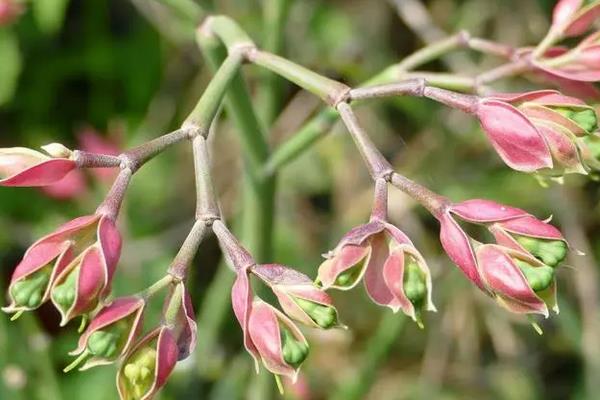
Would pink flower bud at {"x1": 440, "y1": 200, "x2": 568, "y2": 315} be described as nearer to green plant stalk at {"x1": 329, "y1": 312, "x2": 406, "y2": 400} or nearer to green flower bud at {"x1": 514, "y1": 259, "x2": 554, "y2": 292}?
green flower bud at {"x1": 514, "y1": 259, "x2": 554, "y2": 292}

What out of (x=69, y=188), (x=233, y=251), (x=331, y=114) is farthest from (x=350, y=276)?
(x=69, y=188)

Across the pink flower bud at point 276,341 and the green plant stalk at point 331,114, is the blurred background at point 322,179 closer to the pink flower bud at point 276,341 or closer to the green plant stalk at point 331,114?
the green plant stalk at point 331,114

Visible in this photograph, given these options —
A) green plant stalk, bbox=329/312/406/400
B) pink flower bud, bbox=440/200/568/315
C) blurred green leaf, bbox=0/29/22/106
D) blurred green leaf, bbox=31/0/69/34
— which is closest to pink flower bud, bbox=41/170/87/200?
blurred green leaf, bbox=0/29/22/106

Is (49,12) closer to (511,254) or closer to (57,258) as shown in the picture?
(57,258)

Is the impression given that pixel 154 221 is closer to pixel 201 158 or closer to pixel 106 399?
pixel 106 399

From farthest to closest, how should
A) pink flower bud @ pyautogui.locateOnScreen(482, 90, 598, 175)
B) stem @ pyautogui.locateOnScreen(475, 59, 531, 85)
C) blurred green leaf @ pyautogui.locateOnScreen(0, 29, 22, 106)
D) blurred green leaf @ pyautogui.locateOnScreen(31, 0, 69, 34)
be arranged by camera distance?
blurred green leaf @ pyautogui.locateOnScreen(0, 29, 22, 106) → blurred green leaf @ pyautogui.locateOnScreen(31, 0, 69, 34) → stem @ pyautogui.locateOnScreen(475, 59, 531, 85) → pink flower bud @ pyautogui.locateOnScreen(482, 90, 598, 175)

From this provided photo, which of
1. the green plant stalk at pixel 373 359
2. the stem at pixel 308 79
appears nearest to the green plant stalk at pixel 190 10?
the stem at pixel 308 79
